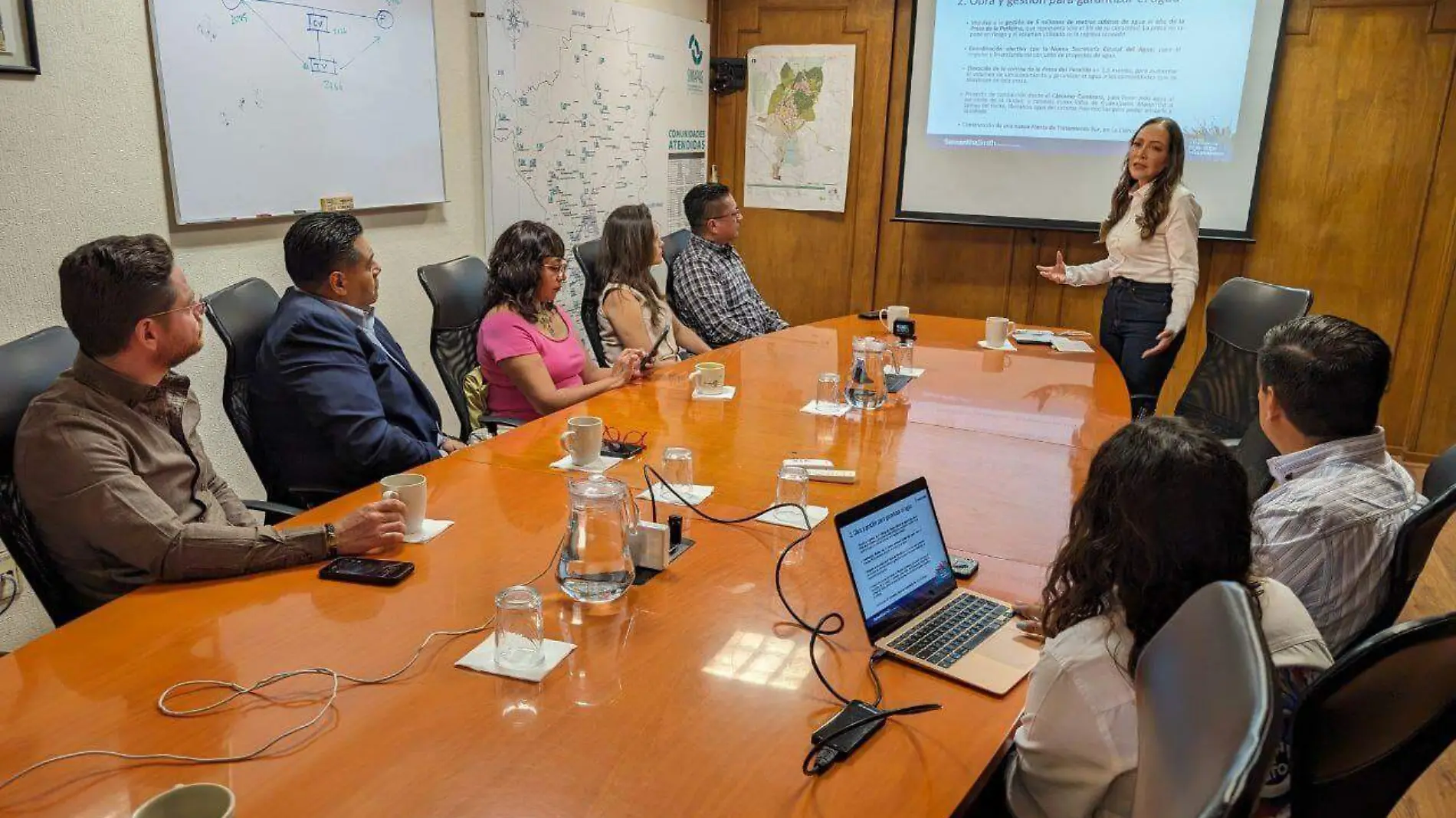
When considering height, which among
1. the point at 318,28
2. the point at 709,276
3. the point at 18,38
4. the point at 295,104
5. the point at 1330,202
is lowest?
the point at 709,276

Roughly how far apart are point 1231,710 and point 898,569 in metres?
0.80

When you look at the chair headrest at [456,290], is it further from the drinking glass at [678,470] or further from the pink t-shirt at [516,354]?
the drinking glass at [678,470]

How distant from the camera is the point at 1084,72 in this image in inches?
193

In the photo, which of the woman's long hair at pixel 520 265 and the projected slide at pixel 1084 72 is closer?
the woman's long hair at pixel 520 265

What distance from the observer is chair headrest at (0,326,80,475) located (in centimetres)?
161

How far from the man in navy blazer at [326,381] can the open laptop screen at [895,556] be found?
1.34 metres

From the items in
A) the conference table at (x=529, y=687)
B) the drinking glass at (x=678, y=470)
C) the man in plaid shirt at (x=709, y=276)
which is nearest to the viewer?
the conference table at (x=529, y=687)

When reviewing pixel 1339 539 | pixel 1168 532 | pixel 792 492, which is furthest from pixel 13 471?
pixel 1339 539

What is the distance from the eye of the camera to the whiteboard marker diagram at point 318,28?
3.08 m

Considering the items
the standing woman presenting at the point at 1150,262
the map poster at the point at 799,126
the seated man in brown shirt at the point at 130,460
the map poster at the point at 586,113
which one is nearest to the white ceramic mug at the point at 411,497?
the seated man in brown shirt at the point at 130,460

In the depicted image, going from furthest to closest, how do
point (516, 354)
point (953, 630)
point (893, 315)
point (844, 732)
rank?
point (893, 315) → point (516, 354) → point (953, 630) → point (844, 732)

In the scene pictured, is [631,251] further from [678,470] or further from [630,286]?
[678,470]

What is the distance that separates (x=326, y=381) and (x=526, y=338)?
2.38ft

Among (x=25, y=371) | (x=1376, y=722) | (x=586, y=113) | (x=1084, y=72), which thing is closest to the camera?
(x=1376, y=722)
